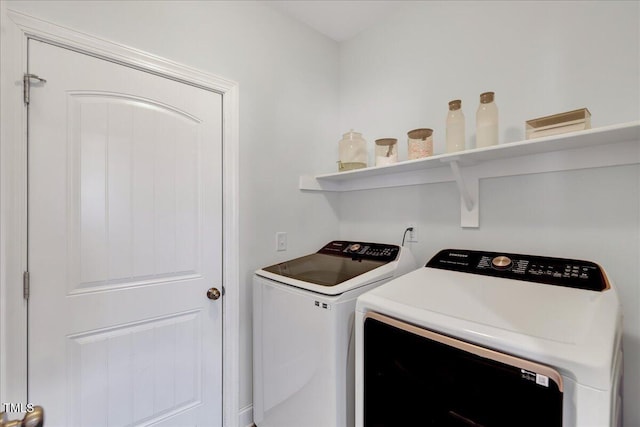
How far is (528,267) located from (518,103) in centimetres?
80

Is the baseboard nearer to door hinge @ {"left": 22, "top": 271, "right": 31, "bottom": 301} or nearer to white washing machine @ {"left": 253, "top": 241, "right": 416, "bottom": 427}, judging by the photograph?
white washing machine @ {"left": 253, "top": 241, "right": 416, "bottom": 427}

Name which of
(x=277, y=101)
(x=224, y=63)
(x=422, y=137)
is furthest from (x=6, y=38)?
(x=422, y=137)

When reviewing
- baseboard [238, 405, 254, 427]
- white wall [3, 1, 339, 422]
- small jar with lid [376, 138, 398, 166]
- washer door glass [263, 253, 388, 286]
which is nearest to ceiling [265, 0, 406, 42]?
white wall [3, 1, 339, 422]

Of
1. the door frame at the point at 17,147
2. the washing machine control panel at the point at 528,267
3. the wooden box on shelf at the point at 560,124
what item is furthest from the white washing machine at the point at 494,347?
the door frame at the point at 17,147

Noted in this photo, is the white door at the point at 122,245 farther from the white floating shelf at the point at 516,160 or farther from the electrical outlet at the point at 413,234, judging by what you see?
the electrical outlet at the point at 413,234

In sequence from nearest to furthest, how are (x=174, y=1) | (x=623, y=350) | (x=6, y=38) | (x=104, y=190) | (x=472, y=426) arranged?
1. (x=472, y=426)
2. (x=6, y=38)
3. (x=623, y=350)
4. (x=104, y=190)
5. (x=174, y=1)

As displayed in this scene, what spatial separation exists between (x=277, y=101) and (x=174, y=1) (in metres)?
0.71

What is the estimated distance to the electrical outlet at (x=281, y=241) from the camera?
1902 mm

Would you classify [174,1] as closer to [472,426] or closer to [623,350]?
[472,426]

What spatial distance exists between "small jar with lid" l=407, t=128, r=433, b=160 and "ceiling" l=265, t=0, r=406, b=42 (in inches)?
36.9

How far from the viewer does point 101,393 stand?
1289mm

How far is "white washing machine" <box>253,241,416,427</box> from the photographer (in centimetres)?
124

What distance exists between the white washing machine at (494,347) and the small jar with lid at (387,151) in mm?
733

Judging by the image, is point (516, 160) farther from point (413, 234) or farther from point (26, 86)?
point (26, 86)
